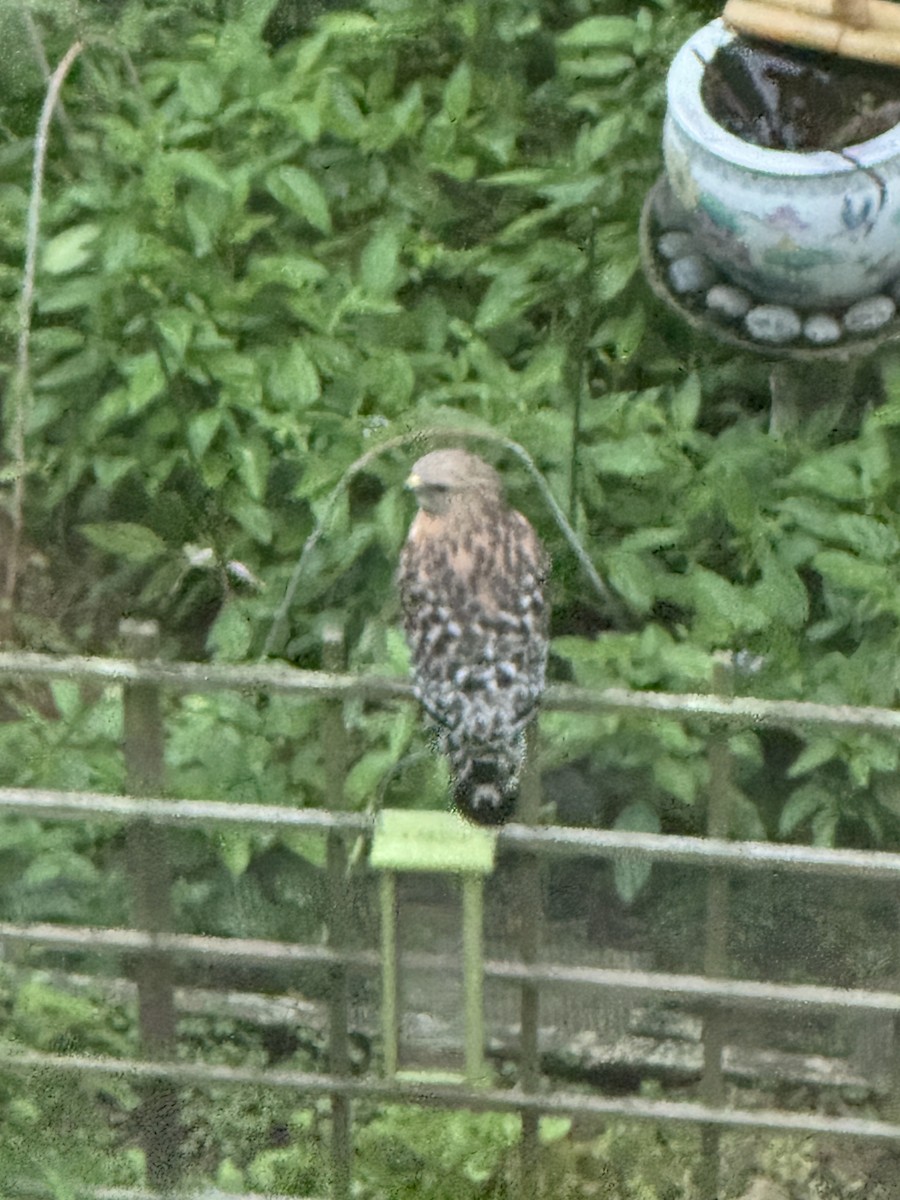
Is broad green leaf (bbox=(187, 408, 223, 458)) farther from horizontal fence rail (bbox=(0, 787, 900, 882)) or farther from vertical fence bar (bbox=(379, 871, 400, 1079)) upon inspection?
vertical fence bar (bbox=(379, 871, 400, 1079))

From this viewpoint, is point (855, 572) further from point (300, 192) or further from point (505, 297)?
point (300, 192)

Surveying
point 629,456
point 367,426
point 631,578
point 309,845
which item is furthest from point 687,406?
point 309,845

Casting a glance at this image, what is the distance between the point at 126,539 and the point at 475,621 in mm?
1587

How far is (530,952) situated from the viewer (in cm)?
310

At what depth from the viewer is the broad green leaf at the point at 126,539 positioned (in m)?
4.39

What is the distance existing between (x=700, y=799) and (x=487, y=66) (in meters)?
1.96

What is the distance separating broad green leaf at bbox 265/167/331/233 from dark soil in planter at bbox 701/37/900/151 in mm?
880

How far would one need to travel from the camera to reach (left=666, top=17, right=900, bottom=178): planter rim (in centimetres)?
372

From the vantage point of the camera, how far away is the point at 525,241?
179 inches

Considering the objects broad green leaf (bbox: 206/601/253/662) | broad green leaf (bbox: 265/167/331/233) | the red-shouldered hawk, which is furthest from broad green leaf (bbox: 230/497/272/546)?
the red-shouldered hawk

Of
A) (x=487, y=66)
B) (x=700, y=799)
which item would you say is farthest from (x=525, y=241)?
(x=700, y=799)

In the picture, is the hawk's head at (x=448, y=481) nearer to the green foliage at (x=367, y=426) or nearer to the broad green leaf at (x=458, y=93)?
the green foliage at (x=367, y=426)

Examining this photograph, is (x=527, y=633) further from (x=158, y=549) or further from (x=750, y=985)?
(x=158, y=549)

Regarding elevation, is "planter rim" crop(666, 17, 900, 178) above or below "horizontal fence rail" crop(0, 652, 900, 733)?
above
